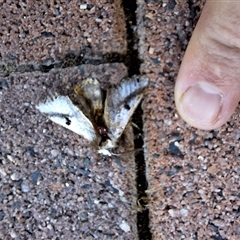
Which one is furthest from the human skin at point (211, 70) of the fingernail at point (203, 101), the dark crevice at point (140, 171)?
the dark crevice at point (140, 171)

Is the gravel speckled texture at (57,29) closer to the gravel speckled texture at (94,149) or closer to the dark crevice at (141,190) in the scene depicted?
the gravel speckled texture at (94,149)

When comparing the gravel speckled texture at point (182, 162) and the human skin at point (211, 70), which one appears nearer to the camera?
the human skin at point (211, 70)

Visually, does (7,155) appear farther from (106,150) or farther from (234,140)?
(234,140)

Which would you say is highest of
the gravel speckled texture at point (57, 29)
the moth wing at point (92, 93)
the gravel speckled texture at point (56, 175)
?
the gravel speckled texture at point (57, 29)

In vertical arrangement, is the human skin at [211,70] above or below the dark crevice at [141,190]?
above

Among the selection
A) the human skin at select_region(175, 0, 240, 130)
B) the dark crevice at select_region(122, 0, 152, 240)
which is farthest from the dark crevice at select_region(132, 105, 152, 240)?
the human skin at select_region(175, 0, 240, 130)

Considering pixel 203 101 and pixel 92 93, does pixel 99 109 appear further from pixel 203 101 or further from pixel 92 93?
pixel 203 101
